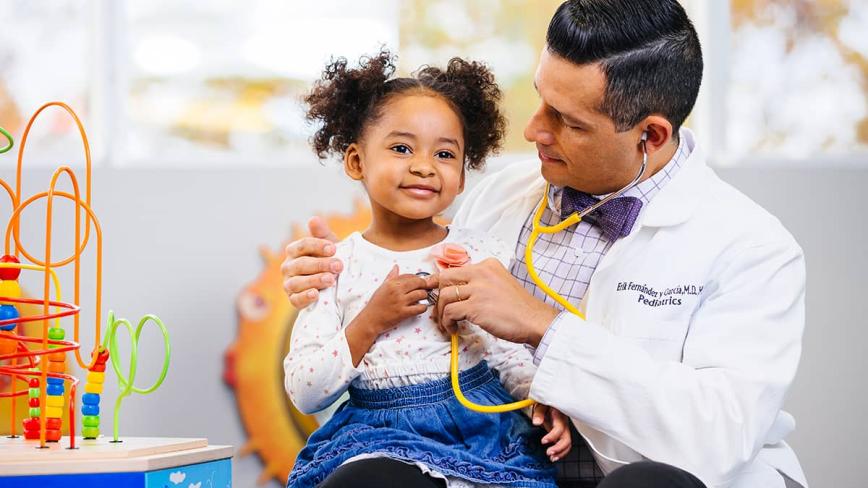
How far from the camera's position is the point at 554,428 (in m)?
1.63

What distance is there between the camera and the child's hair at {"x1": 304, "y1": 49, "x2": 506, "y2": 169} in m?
1.85

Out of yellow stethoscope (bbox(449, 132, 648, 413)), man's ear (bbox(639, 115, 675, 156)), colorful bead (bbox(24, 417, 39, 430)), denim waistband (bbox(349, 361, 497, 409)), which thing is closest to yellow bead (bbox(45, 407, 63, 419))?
colorful bead (bbox(24, 417, 39, 430))

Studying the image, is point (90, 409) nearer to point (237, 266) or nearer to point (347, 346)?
point (347, 346)

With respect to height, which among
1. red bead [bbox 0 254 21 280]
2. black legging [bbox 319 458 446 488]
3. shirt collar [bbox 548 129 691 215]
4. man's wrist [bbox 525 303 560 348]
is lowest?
black legging [bbox 319 458 446 488]

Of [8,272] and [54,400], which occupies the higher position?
[8,272]

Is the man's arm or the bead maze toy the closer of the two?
the bead maze toy

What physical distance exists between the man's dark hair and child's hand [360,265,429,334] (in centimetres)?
48

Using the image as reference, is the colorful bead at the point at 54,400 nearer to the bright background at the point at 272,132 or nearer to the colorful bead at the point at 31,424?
→ the colorful bead at the point at 31,424

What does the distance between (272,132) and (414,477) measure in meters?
2.17

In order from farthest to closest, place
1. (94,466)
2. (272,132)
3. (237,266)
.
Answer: (272,132), (237,266), (94,466)

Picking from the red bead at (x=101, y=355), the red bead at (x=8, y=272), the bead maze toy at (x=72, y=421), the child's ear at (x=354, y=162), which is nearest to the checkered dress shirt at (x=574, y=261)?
the child's ear at (x=354, y=162)

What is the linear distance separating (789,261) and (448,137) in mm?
599

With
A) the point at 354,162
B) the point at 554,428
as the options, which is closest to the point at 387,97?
the point at 354,162

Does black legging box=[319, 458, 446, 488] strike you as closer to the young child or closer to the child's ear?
the young child
